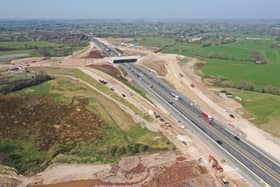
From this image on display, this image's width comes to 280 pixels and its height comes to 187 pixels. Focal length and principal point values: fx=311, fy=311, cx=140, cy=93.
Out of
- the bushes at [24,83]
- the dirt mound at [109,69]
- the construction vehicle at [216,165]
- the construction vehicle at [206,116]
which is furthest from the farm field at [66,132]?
the dirt mound at [109,69]

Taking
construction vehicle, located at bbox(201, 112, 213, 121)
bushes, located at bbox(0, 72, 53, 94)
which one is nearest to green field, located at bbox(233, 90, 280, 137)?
construction vehicle, located at bbox(201, 112, 213, 121)

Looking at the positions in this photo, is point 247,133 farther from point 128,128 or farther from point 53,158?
point 53,158

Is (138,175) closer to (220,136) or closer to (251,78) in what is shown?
(220,136)

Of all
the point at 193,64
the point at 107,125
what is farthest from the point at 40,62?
the point at 107,125

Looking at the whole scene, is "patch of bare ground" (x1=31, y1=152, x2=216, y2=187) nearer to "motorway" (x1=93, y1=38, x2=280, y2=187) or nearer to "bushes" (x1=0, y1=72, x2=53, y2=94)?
"motorway" (x1=93, y1=38, x2=280, y2=187)

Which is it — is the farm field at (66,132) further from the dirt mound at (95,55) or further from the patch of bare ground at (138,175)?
the dirt mound at (95,55)
